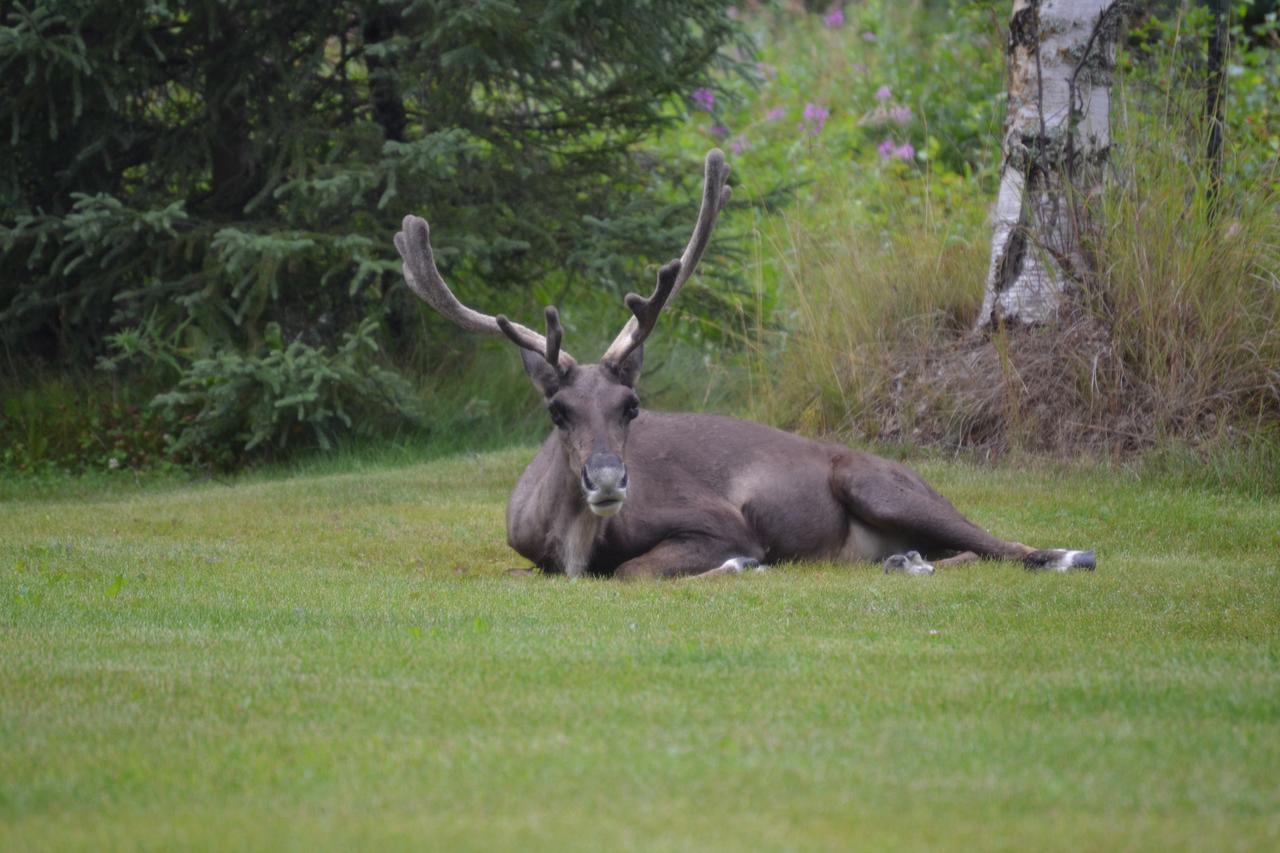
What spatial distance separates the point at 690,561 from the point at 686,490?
57 centimetres

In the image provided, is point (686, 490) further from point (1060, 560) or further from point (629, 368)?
point (1060, 560)

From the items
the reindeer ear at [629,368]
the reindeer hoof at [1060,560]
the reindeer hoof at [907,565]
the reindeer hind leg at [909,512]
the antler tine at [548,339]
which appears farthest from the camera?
the reindeer hind leg at [909,512]

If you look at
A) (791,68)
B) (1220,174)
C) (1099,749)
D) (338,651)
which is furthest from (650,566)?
(791,68)

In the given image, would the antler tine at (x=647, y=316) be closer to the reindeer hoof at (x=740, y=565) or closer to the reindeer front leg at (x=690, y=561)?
the reindeer front leg at (x=690, y=561)

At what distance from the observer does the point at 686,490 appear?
9.27m

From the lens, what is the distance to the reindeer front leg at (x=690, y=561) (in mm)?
8727

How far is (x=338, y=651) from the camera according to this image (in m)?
6.28

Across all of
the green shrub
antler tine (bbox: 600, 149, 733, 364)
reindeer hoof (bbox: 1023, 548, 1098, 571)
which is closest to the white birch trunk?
antler tine (bbox: 600, 149, 733, 364)

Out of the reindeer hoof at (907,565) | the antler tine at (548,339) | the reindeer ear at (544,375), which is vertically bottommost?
the reindeer hoof at (907,565)

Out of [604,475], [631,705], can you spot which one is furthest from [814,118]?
[631,705]

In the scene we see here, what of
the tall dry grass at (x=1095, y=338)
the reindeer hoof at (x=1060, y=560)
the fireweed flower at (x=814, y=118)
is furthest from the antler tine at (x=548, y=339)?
the fireweed flower at (x=814, y=118)

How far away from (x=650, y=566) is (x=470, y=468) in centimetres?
505

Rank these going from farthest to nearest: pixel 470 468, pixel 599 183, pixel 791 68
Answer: pixel 791 68, pixel 599 183, pixel 470 468

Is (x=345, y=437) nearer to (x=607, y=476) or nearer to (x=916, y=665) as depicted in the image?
(x=607, y=476)
